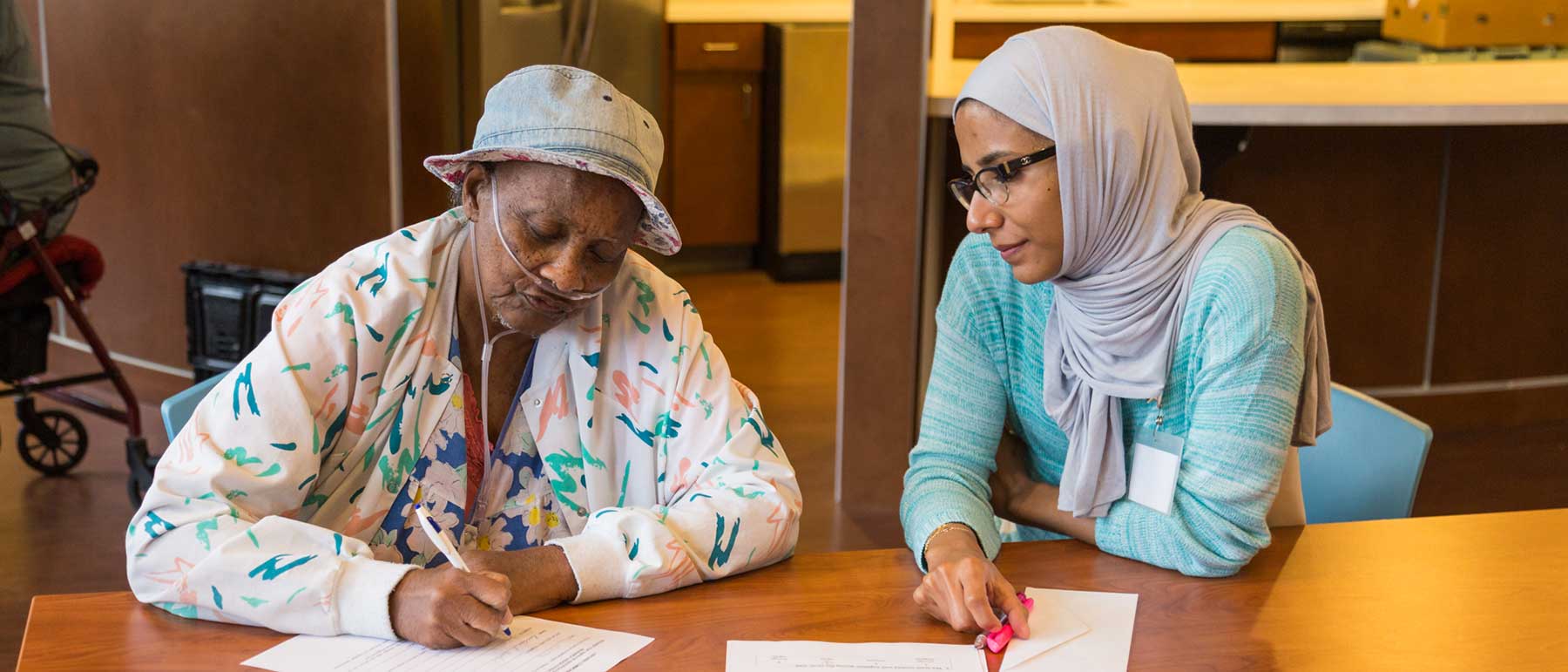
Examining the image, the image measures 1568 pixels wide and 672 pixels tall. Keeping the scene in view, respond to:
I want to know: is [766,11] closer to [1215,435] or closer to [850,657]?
[1215,435]

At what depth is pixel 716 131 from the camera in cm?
630

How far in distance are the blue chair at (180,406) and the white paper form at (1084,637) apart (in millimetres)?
1008

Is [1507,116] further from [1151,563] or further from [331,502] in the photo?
[331,502]

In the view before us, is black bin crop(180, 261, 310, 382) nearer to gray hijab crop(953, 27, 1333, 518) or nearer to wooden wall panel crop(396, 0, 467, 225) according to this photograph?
wooden wall panel crop(396, 0, 467, 225)

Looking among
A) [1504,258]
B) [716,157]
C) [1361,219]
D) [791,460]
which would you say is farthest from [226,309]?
[1504,258]

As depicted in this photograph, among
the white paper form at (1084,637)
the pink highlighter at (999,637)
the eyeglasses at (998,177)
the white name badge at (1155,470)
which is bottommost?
the white paper form at (1084,637)

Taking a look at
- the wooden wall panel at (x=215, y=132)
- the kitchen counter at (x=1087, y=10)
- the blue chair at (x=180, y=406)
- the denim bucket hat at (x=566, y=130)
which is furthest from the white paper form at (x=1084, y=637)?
the kitchen counter at (x=1087, y=10)

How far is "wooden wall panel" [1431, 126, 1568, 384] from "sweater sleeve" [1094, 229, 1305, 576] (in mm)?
2967

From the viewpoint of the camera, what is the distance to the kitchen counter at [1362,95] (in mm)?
3531

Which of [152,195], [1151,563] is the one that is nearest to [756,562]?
[1151,563]

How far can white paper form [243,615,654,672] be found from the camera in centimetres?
Result: 135

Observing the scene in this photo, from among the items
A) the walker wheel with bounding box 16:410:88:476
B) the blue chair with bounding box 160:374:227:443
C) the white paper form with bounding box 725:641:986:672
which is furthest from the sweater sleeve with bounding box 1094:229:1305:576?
the walker wheel with bounding box 16:410:88:476

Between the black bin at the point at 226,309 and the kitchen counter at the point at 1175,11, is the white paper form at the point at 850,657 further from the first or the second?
the kitchen counter at the point at 1175,11

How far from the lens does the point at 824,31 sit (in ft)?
19.8
